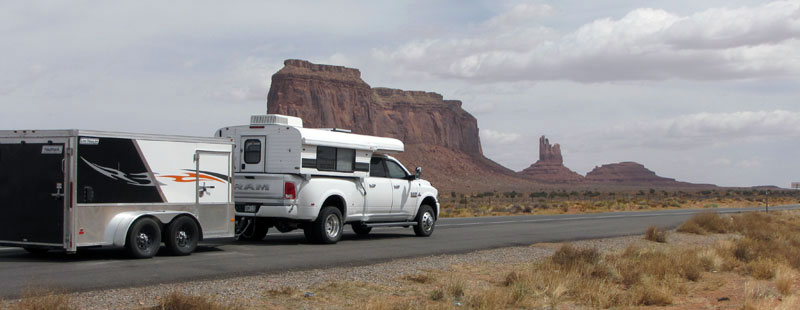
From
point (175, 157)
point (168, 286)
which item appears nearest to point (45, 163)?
point (175, 157)

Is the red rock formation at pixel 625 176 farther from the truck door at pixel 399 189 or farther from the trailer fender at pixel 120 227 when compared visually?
the trailer fender at pixel 120 227

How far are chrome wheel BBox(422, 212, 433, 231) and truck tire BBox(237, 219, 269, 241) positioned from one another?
4.07 meters

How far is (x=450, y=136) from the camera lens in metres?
149

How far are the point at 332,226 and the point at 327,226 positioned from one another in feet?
0.73

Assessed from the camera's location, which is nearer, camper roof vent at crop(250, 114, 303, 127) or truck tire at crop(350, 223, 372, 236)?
camper roof vent at crop(250, 114, 303, 127)

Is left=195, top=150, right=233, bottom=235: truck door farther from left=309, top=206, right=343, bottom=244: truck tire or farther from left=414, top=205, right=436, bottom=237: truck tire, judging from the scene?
left=414, top=205, right=436, bottom=237: truck tire

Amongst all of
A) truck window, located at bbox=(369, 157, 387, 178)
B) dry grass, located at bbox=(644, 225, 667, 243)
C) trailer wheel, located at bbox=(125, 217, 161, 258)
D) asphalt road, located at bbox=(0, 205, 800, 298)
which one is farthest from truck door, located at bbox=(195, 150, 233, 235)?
dry grass, located at bbox=(644, 225, 667, 243)

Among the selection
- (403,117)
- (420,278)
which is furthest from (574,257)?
(403,117)

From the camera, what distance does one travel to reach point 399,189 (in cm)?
1842

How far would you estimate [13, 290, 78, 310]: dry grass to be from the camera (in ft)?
25.3

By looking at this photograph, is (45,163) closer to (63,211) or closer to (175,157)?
(63,211)

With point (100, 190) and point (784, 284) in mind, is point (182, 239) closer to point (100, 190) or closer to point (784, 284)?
point (100, 190)

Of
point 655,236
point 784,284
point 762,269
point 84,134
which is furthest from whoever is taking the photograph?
point 655,236

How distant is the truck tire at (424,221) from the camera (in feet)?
→ 63.1
